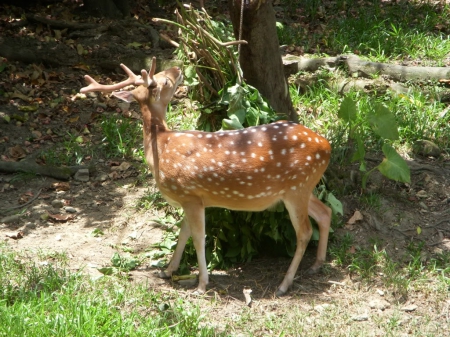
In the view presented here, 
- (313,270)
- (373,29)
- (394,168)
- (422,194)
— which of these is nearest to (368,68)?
(373,29)

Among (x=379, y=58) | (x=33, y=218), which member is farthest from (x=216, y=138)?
(x=379, y=58)

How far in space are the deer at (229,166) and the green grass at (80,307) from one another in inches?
22.2

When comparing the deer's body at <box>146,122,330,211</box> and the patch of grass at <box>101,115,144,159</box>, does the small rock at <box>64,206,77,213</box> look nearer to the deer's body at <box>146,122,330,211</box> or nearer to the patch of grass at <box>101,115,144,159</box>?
the patch of grass at <box>101,115,144,159</box>

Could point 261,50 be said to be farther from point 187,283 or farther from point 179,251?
point 187,283

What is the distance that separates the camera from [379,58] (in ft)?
29.6

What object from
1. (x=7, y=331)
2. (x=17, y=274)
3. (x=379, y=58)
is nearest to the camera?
(x=7, y=331)

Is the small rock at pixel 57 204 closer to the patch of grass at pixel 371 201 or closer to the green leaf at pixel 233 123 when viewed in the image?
the green leaf at pixel 233 123

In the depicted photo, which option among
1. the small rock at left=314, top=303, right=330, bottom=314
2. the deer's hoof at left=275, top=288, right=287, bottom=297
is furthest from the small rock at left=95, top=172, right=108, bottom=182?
the small rock at left=314, top=303, right=330, bottom=314

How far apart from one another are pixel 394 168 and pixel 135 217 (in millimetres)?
2597

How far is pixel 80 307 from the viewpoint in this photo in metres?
4.94

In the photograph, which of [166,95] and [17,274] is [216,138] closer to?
[166,95]

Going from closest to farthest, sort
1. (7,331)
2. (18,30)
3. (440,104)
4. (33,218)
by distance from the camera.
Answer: (7,331), (33,218), (440,104), (18,30)

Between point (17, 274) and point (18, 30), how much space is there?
18.8 feet

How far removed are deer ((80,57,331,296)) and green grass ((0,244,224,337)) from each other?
1.85 feet
